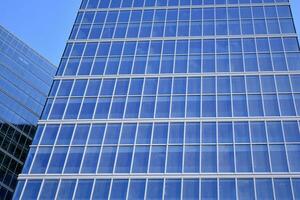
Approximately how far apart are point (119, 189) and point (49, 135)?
985 centimetres

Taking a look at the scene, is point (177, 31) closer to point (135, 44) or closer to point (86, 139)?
point (135, 44)

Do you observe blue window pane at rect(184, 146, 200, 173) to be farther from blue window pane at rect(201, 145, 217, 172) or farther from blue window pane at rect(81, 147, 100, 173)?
blue window pane at rect(81, 147, 100, 173)

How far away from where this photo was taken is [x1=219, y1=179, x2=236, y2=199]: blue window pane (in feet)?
131

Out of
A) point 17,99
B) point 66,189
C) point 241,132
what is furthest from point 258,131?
point 17,99

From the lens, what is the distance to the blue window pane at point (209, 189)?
1576 inches

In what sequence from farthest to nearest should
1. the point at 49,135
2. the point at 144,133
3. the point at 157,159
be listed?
the point at 49,135 < the point at 144,133 < the point at 157,159

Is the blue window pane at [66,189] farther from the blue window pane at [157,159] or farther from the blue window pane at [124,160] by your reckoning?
the blue window pane at [157,159]

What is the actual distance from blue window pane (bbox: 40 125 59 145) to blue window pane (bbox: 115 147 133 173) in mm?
6697

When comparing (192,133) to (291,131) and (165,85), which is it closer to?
(165,85)

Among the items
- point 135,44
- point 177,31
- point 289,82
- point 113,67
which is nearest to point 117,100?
point 113,67

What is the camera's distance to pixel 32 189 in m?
42.4

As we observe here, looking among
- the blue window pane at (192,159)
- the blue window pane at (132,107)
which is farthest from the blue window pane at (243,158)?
the blue window pane at (132,107)

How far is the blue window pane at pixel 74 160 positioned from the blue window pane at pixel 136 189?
16.8ft

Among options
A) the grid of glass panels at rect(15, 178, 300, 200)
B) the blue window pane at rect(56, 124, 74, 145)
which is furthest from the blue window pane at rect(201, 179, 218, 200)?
the blue window pane at rect(56, 124, 74, 145)
